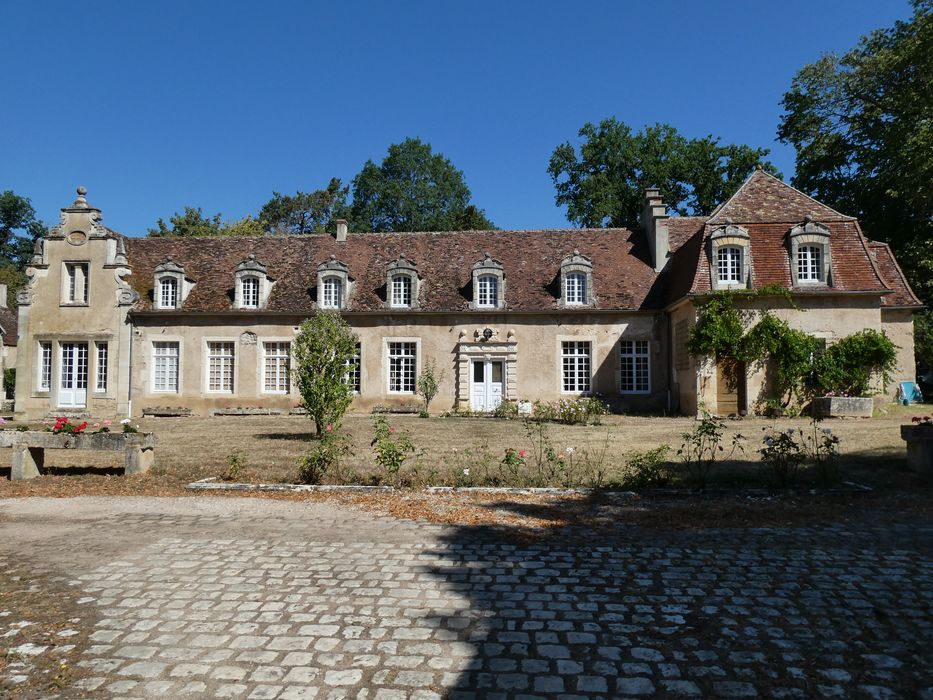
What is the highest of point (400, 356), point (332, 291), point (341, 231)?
point (341, 231)

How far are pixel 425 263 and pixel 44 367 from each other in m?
14.2

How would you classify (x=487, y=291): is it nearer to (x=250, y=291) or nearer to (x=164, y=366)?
(x=250, y=291)

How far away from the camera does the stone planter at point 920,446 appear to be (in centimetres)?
905

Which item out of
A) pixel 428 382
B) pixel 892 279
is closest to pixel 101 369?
pixel 428 382

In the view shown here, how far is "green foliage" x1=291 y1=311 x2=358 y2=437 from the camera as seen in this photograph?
13250 mm

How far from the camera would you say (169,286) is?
920 inches

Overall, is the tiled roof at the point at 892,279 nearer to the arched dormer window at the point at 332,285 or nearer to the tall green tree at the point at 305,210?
the arched dormer window at the point at 332,285

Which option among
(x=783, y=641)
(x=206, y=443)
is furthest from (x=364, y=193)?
(x=783, y=641)

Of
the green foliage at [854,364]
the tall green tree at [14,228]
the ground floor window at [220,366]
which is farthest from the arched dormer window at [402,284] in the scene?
the tall green tree at [14,228]

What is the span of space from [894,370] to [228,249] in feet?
78.2

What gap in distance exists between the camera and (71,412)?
22391mm

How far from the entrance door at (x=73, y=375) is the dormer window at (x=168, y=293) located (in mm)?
3096

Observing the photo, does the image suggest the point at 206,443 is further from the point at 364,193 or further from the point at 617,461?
the point at 364,193

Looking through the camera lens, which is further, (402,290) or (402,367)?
(402,290)
